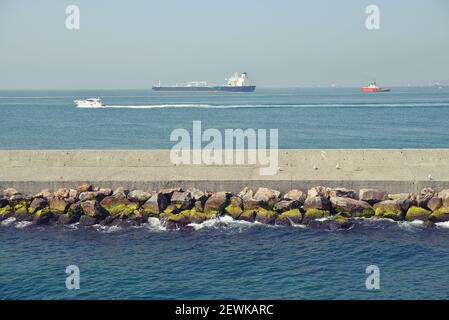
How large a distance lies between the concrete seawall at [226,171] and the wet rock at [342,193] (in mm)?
756

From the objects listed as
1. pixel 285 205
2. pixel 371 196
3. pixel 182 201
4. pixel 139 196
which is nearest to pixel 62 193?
pixel 139 196

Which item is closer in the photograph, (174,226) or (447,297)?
(447,297)

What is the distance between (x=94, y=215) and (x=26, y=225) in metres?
2.75

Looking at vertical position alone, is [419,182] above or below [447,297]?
above

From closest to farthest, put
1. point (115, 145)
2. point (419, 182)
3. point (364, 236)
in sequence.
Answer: point (364, 236) < point (419, 182) < point (115, 145)

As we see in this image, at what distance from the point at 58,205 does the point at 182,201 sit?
531cm

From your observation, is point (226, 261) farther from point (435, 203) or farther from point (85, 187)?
point (435, 203)

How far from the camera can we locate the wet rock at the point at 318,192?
22391mm

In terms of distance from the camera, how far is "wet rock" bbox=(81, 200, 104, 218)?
22.2 m

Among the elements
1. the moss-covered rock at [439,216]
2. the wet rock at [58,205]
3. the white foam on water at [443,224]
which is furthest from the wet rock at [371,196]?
the wet rock at [58,205]
